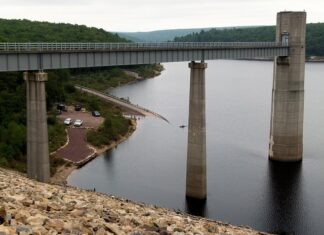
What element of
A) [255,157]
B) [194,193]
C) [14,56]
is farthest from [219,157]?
[14,56]

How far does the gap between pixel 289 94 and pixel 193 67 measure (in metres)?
16.3

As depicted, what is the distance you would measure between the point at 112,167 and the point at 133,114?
32841mm

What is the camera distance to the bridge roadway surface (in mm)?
34094

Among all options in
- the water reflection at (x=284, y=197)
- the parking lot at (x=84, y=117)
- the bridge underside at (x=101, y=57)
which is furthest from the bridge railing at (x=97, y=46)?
the parking lot at (x=84, y=117)

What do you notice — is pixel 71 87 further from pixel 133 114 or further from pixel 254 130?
pixel 254 130

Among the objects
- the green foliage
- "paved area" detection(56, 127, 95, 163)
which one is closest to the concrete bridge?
the green foliage

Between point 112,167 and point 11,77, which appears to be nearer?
point 112,167

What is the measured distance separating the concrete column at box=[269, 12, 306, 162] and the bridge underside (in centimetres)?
477

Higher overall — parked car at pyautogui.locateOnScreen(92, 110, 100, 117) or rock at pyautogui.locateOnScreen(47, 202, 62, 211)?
rock at pyautogui.locateOnScreen(47, 202, 62, 211)

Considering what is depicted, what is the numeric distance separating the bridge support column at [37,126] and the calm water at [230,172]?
10.1 m

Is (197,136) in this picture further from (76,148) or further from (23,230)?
(23,230)

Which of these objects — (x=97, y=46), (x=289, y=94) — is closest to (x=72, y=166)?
(x=97, y=46)

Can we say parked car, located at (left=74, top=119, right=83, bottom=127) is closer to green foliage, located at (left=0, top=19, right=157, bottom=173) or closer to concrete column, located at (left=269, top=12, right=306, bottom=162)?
green foliage, located at (left=0, top=19, right=157, bottom=173)

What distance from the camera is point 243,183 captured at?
47.7m
